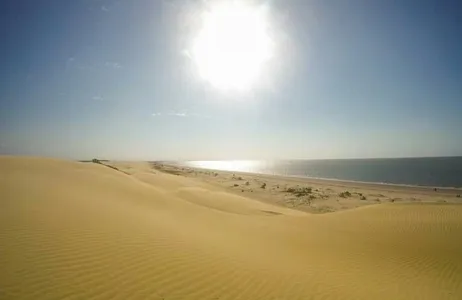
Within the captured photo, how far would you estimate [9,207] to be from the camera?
825 cm

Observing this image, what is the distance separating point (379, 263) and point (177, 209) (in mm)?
9020

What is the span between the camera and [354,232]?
45.5 ft

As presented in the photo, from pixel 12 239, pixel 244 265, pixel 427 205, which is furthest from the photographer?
pixel 427 205

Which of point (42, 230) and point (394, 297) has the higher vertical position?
point (42, 230)

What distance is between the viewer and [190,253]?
7.40m

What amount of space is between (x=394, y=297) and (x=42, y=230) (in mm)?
8687

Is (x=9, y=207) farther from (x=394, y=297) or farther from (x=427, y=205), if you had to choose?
(x=427, y=205)

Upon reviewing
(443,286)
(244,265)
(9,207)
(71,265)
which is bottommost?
(443,286)

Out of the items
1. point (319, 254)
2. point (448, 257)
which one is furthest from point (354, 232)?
point (319, 254)

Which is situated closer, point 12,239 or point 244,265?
point 12,239

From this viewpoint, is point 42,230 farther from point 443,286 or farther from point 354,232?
point 354,232

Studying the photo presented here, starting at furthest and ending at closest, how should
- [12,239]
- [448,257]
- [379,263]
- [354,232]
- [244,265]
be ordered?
[354,232], [448,257], [379,263], [244,265], [12,239]

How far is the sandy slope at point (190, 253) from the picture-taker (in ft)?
17.9

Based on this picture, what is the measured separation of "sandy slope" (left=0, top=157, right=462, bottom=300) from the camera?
17.9 ft
